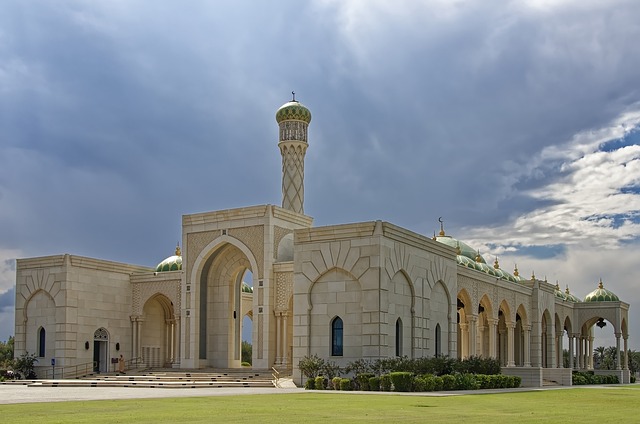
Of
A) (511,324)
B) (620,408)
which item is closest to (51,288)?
(511,324)

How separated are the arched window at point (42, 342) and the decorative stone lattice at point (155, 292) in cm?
433

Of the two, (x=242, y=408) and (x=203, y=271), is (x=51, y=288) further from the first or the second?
(x=242, y=408)

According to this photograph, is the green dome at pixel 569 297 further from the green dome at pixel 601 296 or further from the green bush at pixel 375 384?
the green bush at pixel 375 384

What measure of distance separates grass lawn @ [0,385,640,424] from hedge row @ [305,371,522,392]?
208 inches

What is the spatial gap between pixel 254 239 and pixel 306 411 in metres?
20.7

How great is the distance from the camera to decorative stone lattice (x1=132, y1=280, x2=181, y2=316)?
39500 mm

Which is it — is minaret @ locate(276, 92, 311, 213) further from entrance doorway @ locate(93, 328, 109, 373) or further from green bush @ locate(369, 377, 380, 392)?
green bush @ locate(369, 377, 380, 392)

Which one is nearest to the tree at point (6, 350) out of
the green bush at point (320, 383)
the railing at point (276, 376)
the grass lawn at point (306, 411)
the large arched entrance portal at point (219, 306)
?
the large arched entrance portal at point (219, 306)

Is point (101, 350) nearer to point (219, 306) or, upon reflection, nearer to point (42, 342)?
point (42, 342)

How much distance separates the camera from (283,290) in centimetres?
3544

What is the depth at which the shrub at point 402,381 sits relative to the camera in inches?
1009

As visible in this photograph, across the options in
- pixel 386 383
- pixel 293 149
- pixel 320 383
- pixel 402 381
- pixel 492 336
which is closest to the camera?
pixel 402 381

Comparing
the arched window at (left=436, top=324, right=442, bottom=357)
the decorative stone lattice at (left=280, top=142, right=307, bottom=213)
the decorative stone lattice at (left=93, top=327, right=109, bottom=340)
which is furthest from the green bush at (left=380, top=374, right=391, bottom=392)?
the decorative stone lattice at (left=93, top=327, right=109, bottom=340)

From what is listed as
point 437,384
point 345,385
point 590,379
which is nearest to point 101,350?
point 345,385
